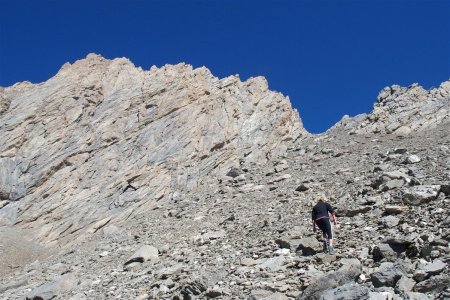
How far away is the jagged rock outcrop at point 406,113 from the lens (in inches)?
1400

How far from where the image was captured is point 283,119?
41406 millimetres

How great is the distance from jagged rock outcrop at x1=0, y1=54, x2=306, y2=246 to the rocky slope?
13 centimetres

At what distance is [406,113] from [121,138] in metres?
22.9

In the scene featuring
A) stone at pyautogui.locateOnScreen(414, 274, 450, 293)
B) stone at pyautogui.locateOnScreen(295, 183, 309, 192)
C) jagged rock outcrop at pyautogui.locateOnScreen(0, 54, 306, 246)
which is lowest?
stone at pyautogui.locateOnScreen(414, 274, 450, 293)

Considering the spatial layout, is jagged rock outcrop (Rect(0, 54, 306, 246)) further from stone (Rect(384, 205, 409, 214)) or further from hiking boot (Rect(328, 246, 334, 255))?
hiking boot (Rect(328, 246, 334, 255))

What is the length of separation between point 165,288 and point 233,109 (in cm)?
2829

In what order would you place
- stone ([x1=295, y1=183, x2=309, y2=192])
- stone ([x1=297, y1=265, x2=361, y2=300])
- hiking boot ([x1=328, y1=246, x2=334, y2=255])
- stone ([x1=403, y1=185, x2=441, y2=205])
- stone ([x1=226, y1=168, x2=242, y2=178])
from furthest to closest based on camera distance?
1. stone ([x1=226, y1=168, x2=242, y2=178])
2. stone ([x1=295, y1=183, x2=309, y2=192])
3. stone ([x1=403, y1=185, x2=441, y2=205])
4. hiking boot ([x1=328, y1=246, x2=334, y2=255])
5. stone ([x1=297, y1=265, x2=361, y2=300])

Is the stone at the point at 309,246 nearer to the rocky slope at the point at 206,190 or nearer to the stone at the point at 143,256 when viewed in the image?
the rocky slope at the point at 206,190

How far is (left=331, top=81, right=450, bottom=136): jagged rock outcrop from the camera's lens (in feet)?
117

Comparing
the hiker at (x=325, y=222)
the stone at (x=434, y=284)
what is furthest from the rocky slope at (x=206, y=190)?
the hiker at (x=325, y=222)

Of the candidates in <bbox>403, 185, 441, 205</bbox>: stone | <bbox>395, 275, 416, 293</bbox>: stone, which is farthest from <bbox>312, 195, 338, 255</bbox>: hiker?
<bbox>395, 275, 416, 293</bbox>: stone

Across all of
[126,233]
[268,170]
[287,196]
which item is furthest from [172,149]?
[287,196]

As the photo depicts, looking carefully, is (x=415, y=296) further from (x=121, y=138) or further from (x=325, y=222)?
(x=121, y=138)

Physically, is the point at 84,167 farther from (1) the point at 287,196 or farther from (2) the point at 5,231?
(1) the point at 287,196
